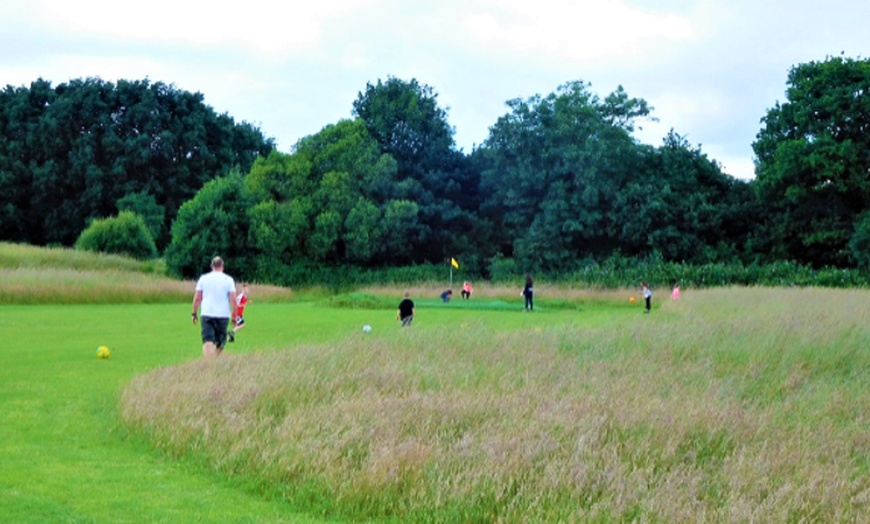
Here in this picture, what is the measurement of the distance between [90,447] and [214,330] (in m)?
6.19

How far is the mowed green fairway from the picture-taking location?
7645 millimetres

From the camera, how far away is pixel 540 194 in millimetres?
61125

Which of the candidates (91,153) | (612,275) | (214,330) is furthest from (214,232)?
(214,330)

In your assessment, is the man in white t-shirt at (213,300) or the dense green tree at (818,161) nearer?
the man in white t-shirt at (213,300)

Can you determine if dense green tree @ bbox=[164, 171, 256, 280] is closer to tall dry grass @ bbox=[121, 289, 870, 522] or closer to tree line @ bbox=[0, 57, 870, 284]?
tree line @ bbox=[0, 57, 870, 284]

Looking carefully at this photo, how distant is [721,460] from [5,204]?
236 ft

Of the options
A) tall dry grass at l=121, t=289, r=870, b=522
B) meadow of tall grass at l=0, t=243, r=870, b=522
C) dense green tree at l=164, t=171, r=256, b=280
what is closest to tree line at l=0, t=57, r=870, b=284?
dense green tree at l=164, t=171, r=256, b=280

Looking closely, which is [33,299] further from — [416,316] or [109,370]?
[109,370]

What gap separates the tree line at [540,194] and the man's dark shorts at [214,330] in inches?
1606

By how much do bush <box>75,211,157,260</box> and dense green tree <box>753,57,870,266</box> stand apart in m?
40.2

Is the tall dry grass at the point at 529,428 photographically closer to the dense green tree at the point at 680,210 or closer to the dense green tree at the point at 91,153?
the dense green tree at the point at 680,210

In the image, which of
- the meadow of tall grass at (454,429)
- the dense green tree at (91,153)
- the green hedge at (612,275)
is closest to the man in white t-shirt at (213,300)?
the meadow of tall grass at (454,429)

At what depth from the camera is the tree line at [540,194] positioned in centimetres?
5297

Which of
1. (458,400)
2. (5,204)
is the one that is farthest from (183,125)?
(458,400)
